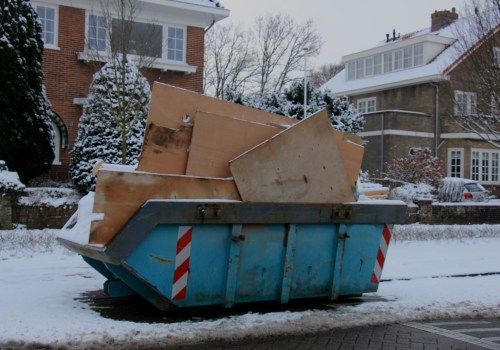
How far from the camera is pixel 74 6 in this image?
789 inches

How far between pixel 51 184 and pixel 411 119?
2077 centimetres

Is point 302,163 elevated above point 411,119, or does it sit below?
below

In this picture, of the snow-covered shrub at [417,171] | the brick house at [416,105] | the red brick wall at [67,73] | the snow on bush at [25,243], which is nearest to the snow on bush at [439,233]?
the snow-covered shrub at [417,171]

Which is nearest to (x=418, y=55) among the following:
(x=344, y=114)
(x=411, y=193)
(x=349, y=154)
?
(x=344, y=114)

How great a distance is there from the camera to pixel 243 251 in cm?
607

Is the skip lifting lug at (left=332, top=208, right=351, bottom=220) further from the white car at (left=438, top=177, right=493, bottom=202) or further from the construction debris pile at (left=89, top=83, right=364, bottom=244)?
the white car at (left=438, top=177, right=493, bottom=202)

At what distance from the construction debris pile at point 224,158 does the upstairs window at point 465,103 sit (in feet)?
44.3

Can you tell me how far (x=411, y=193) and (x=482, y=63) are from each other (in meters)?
4.67

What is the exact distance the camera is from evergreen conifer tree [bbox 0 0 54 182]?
14.5m

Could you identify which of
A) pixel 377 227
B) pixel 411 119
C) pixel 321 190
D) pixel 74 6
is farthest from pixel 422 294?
pixel 411 119

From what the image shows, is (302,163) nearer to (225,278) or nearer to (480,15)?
(225,278)

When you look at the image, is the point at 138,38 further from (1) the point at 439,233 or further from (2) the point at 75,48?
(1) the point at 439,233

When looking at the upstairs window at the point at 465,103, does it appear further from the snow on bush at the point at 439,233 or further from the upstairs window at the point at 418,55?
the upstairs window at the point at 418,55

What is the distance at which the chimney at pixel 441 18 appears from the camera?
38.6 metres
